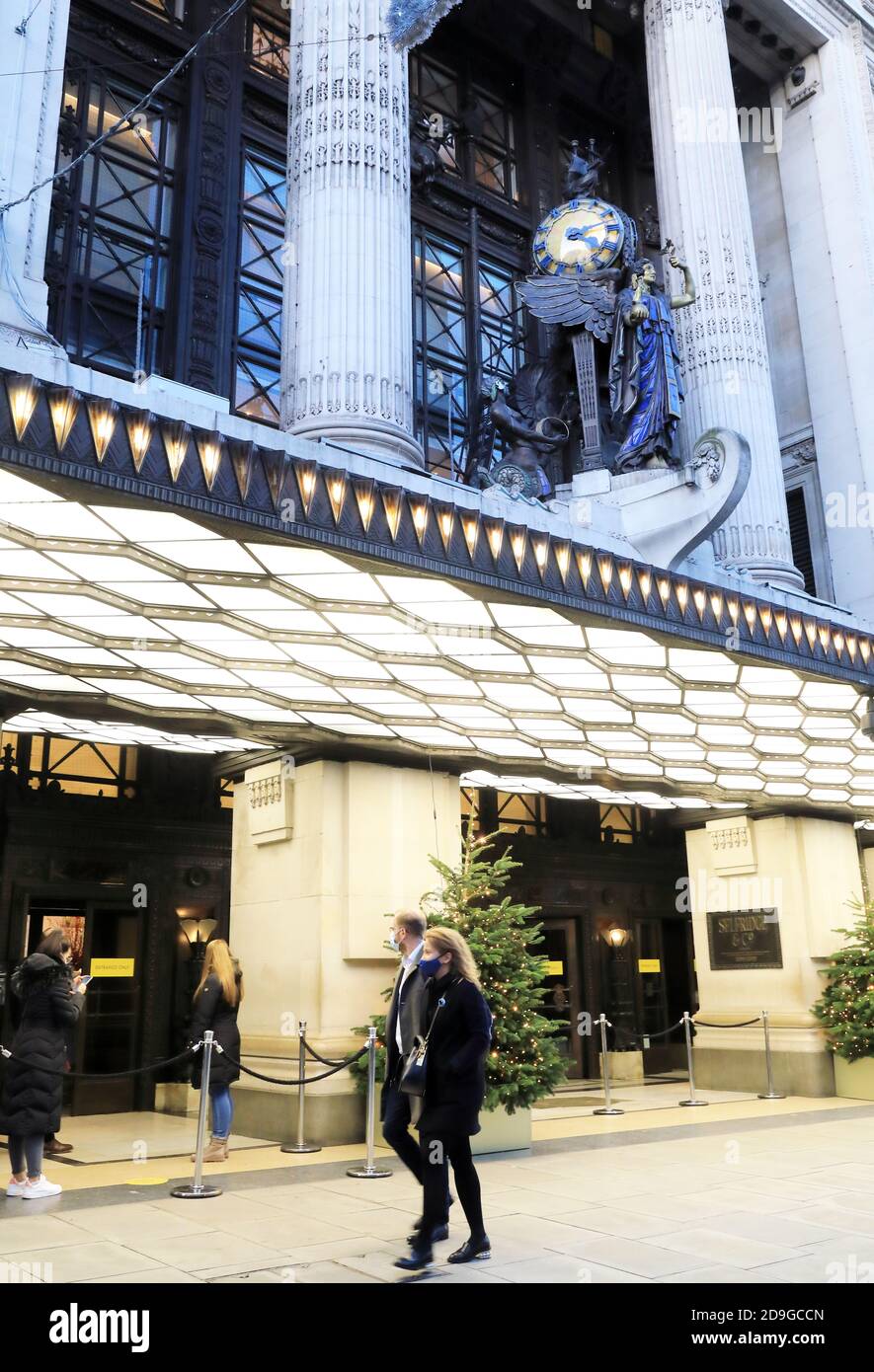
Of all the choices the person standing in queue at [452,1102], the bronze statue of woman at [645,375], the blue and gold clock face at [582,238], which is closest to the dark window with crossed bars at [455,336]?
the blue and gold clock face at [582,238]

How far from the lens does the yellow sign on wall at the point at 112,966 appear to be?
50.7ft

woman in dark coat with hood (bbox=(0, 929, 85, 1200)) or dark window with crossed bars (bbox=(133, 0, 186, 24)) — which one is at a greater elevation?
dark window with crossed bars (bbox=(133, 0, 186, 24))

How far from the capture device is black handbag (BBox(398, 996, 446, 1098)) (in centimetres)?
602

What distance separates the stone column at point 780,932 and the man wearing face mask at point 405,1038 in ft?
38.2

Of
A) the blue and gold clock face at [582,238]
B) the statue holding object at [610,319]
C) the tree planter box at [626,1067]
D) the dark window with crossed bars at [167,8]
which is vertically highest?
the dark window with crossed bars at [167,8]

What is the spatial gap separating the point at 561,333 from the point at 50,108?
11.9 meters

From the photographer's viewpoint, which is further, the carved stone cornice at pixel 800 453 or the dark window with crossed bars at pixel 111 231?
the carved stone cornice at pixel 800 453

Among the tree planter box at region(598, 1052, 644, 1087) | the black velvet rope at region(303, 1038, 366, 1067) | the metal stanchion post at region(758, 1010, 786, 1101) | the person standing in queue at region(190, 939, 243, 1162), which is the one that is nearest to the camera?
the black velvet rope at region(303, 1038, 366, 1067)

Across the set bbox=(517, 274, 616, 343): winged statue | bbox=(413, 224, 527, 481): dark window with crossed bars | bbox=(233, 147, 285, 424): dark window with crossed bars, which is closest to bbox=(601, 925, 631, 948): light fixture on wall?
bbox=(413, 224, 527, 481): dark window with crossed bars

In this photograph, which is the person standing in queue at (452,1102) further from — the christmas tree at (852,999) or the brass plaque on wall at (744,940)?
the brass plaque on wall at (744,940)

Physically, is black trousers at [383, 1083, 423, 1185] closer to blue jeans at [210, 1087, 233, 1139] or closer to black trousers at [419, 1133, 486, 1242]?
black trousers at [419, 1133, 486, 1242]

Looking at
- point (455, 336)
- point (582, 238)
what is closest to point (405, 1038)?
point (582, 238)

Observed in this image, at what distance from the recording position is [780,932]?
55.8 ft

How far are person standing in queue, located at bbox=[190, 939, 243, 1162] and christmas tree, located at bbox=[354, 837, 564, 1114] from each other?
1.48 meters
